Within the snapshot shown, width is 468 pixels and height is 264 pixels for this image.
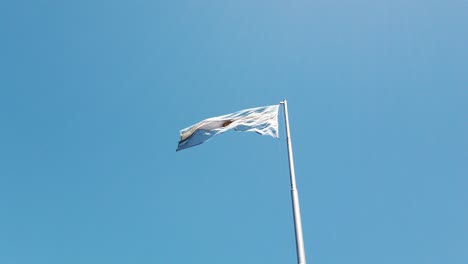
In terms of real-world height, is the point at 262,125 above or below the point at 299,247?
above

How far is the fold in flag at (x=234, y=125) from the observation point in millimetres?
15742

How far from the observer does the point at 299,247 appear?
11.0 meters

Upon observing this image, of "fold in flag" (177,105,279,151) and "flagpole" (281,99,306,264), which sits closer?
"flagpole" (281,99,306,264)

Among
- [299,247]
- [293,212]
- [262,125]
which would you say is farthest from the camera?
[262,125]

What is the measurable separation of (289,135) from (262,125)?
1.62m

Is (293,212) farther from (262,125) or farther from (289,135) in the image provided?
(262,125)

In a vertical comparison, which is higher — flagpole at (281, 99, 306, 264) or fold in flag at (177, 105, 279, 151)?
fold in flag at (177, 105, 279, 151)

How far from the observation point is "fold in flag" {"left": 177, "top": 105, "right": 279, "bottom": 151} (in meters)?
15.7

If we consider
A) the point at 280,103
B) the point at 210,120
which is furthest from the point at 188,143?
the point at 280,103

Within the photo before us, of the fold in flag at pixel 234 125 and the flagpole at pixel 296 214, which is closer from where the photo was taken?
the flagpole at pixel 296 214

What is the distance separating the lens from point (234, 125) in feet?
52.2

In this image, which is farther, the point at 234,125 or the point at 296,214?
the point at 234,125

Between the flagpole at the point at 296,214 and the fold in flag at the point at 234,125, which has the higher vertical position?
the fold in flag at the point at 234,125

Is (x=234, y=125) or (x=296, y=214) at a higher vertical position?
(x=234, y=125)
